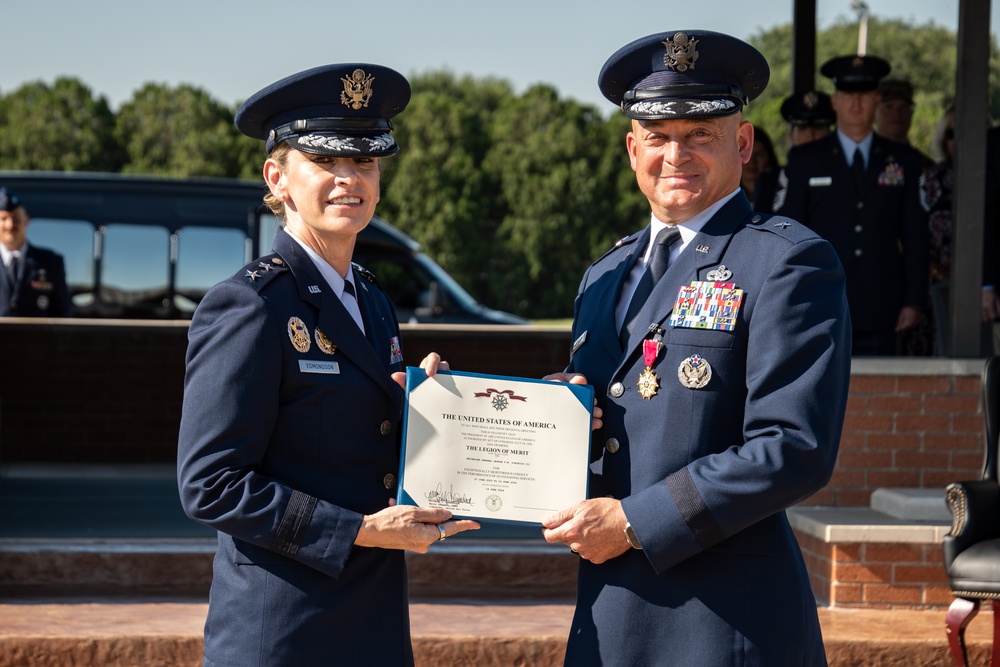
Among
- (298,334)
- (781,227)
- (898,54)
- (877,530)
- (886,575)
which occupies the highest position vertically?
(898,54)

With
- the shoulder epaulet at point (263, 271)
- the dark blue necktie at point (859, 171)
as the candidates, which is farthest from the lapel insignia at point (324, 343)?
the dark blue necktie at point (859, 171)

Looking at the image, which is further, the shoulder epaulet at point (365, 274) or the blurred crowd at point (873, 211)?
the blurred crowd at point (873, 211)

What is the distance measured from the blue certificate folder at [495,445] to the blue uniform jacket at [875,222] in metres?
3.90

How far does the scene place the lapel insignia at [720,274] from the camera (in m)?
2.53

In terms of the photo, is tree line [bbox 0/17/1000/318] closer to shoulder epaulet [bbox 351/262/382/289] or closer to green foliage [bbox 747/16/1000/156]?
green foliage [bbox 747/16/1000/156]

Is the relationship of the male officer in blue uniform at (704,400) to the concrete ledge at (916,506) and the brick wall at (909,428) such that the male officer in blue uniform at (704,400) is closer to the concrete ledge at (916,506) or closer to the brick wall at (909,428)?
the concrete ledge at (916,506)

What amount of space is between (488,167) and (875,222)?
126 ft

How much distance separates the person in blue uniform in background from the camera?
7.88 feet

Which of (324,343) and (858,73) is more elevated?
(858,73)

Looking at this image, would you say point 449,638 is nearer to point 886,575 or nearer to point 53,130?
point 886,575

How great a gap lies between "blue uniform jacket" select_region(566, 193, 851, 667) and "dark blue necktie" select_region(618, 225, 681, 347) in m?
0.03

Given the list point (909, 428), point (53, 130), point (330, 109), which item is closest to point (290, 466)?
point (330, 109)

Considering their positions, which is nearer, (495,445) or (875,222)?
(495,445)

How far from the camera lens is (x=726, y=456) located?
2.41 meters
